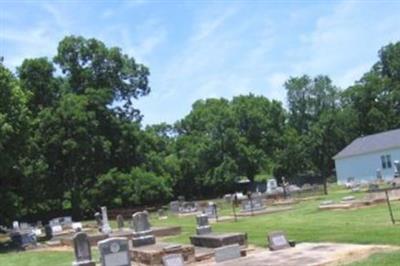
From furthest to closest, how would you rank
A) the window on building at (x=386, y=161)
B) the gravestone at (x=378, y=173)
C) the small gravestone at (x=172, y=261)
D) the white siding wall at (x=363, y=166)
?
the window on building at (x=386, y=161)
the white siding wall at (x=363, y=166)
the gravestone at (x=378, y=173)
the small gravestone at (x=172, y=261)

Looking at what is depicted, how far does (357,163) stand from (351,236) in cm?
4851

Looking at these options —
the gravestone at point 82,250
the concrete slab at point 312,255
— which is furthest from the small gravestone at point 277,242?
the gravestone at point 82,250

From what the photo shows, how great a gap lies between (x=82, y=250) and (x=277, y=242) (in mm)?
5110

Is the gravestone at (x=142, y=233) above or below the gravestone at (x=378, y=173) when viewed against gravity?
below

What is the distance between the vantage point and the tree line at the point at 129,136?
131 ft

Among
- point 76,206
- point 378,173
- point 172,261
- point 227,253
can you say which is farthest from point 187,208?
point 172,261

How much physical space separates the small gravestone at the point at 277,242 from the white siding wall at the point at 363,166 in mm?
43969

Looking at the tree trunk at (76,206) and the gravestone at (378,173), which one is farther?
the gravestone at (378,173)

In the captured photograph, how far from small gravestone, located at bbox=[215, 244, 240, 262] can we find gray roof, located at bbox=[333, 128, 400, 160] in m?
45.4

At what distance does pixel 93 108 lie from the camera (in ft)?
184

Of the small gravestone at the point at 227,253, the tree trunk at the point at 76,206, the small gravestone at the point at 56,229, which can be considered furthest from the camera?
the tree trunk at the point at 76,206

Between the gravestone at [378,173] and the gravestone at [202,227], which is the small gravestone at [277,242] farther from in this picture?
the gravestone at [378,173]

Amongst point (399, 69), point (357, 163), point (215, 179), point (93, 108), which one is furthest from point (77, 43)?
Result: point (399, 69)

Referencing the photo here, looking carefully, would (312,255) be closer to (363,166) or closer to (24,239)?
(24,239)
